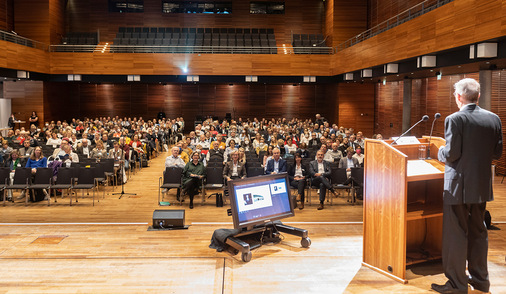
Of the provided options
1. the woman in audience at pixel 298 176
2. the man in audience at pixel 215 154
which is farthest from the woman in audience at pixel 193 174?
the woman in audience at pixel 298 176

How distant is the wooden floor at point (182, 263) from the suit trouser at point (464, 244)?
0.30 meters

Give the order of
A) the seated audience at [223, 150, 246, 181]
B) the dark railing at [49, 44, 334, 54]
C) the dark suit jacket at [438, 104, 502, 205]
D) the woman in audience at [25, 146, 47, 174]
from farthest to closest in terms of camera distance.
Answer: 1. the dark railing at [49, 44, 334, 54]
2. the woman in audience at [25, 146, 47, 174]
3. the seated audience at [223, 150, 246, 181]
4. the dark suit jacket at [438, 104, 502, 205]

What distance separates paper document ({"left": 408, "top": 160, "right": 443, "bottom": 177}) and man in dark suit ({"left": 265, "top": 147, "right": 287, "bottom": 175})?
15.1ft

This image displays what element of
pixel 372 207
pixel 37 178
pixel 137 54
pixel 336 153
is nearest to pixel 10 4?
pixel 137 54

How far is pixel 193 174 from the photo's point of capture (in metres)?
8.82

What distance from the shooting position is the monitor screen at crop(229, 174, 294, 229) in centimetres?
525

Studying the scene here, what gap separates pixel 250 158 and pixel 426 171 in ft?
22.4

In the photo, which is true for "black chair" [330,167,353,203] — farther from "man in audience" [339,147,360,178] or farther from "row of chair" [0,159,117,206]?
"row of chair" [0,159,117,206]

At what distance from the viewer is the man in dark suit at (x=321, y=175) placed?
8.58 m

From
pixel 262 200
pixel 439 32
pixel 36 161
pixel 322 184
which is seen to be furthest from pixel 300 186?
pixel 36 161

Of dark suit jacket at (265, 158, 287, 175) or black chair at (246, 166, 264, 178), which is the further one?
black chair at (246, 166, 264, 178)

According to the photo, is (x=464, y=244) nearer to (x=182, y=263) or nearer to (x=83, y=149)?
(x=182, y=263)

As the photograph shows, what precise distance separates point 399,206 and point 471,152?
77cm

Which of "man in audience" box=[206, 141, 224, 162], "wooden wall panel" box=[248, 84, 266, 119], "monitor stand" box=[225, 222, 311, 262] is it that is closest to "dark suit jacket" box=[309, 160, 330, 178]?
"man in audience" box=[206, 141, 224, 162]
